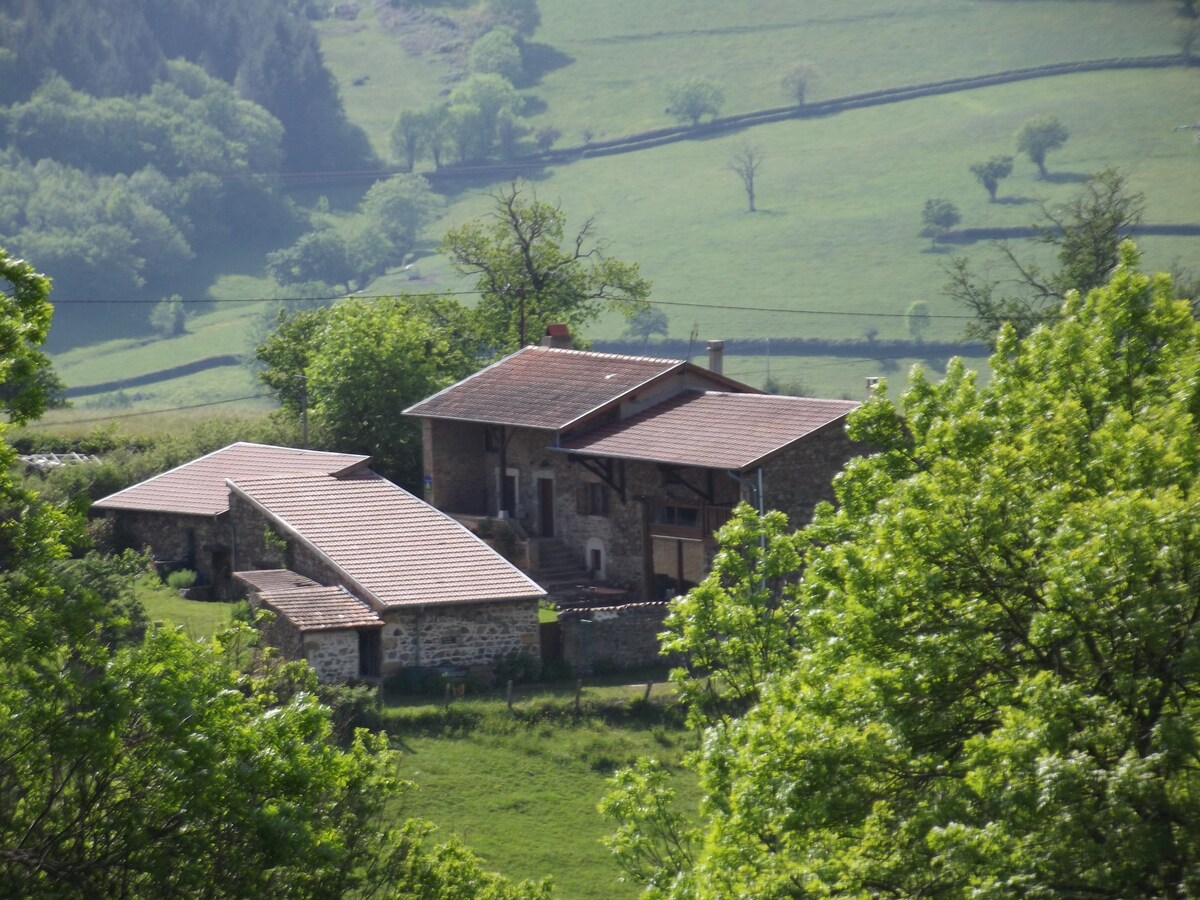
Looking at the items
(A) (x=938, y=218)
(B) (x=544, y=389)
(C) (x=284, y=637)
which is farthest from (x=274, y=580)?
(A) (x=938, y=218)

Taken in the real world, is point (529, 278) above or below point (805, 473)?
above

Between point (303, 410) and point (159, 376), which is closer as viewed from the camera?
point (303, 410)

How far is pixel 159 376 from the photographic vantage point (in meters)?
138

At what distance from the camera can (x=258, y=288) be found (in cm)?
16888

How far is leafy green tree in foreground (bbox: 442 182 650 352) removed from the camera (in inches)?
2467

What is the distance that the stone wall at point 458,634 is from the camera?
3466 cm

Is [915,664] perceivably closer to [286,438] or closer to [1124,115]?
[286,438]

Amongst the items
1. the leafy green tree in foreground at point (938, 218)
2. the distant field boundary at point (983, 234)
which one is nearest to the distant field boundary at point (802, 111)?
the leafy green tree in foreground at point (938, 218)

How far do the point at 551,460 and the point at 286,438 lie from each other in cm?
1195

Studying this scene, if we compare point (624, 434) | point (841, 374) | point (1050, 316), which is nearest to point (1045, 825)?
point (624, 434)

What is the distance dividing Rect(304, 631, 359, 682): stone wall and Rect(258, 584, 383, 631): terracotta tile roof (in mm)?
168

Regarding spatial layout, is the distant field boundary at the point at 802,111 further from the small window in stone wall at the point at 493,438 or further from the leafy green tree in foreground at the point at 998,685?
the leafy green tree in foreground at the point at 998,685

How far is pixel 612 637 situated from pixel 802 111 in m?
154

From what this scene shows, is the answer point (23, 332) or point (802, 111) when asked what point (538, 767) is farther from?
point (802, 111)
